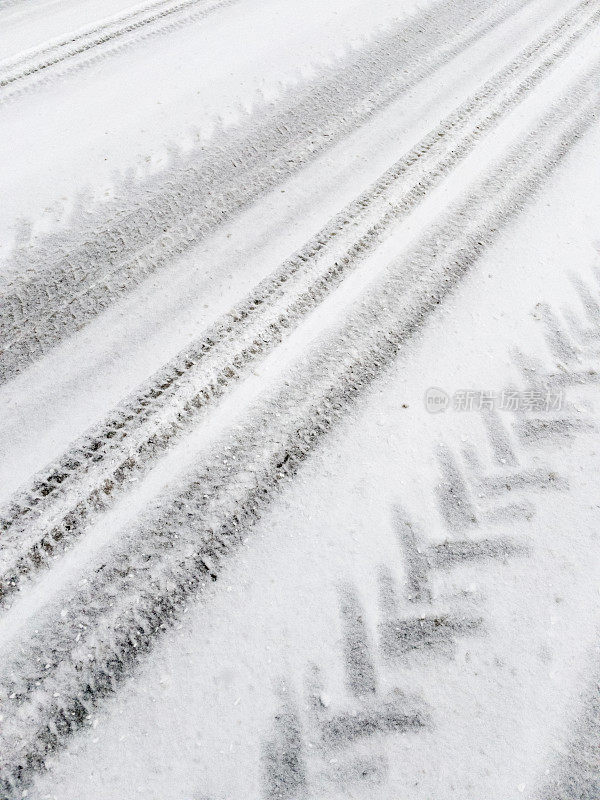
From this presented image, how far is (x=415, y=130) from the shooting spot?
3617 mm

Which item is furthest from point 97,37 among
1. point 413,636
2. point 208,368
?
point 413,636

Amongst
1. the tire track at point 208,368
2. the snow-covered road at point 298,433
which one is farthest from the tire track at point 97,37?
the tire track at point 208,368

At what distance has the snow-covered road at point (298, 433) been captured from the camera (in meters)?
1.69

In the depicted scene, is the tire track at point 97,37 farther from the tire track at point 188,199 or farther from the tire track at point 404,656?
the tire track at point 404,656

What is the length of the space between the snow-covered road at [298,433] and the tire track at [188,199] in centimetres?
2

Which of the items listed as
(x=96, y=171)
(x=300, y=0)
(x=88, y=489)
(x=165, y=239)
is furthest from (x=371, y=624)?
(x=300, y=0)

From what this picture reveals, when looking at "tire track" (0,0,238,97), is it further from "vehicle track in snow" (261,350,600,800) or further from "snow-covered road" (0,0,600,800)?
"vehicle track in snow" (261,350,600,800)

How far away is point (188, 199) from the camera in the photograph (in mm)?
3150

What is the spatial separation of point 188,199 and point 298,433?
1572 mm

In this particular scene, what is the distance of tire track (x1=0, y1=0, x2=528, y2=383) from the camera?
8.67 feet

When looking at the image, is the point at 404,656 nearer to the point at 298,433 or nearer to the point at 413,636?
the point at 413,636

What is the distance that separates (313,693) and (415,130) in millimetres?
3172

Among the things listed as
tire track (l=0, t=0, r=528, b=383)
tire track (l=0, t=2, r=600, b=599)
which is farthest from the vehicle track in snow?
tire track (l=0, t=0, r=528, b=383)

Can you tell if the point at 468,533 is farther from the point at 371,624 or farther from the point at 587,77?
the point at 587,77
